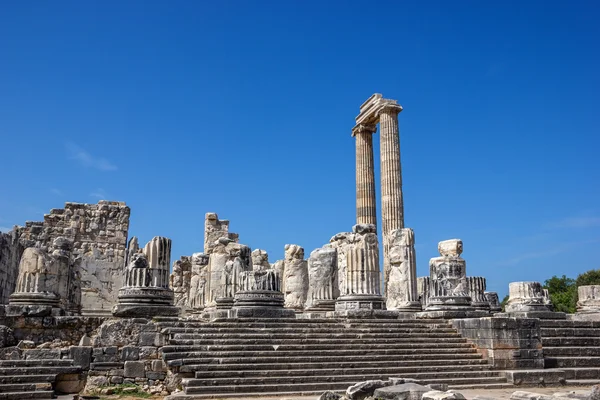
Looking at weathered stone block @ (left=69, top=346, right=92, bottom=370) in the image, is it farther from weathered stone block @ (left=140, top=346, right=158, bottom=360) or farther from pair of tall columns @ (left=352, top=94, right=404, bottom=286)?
pair of tall columns @ (left=352, top=94, right=404, bottom=286)

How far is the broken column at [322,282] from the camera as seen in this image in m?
17.6

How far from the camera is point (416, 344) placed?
507 inches

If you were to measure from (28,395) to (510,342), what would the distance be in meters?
9.60

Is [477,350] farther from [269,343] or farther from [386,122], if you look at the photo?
[386,122]

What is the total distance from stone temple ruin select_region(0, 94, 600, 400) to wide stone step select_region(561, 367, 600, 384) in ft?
0.09

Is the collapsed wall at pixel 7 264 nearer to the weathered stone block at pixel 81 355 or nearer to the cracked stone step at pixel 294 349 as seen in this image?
the weathered stone block at pixel 81 355

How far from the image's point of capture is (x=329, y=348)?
12.1 metres

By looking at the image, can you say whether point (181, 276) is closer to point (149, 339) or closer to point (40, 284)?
point (40, 284)

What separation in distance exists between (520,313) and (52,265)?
1258cm

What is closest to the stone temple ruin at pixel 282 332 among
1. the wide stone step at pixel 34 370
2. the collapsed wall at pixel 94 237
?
the wide stone step at pixel 34 370

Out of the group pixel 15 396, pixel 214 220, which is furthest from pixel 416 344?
pixel 214 220

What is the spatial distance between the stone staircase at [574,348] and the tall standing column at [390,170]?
40.2 ft

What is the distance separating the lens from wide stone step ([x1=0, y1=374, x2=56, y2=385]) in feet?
31.5

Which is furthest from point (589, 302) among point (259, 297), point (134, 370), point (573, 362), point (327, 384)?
point (134, 370)
